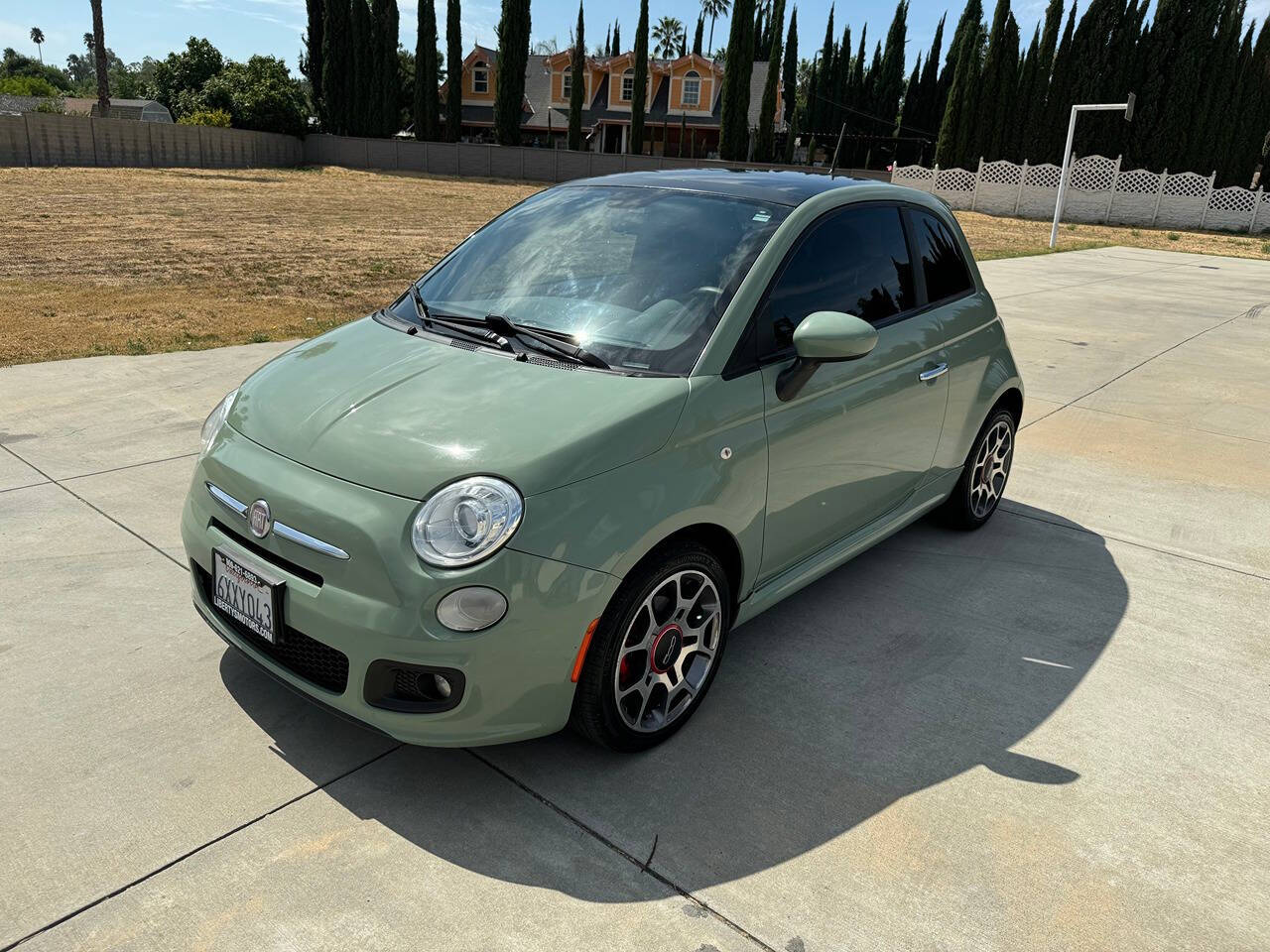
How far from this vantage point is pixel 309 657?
9.06 feet

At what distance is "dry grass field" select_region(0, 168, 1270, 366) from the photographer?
9.41 m

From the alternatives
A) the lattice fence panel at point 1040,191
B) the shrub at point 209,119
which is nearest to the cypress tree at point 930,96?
the lattice fence panel at point 1040,191

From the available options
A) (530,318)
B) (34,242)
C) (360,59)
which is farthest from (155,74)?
(530,318)

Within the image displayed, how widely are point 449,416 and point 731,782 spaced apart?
1405 millimetres

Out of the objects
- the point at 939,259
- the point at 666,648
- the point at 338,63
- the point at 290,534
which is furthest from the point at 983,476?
the point at 338,63

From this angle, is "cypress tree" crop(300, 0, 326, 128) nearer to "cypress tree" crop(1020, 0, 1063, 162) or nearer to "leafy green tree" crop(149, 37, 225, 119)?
"leafy green tree" crop(149, 37, 225, 119)

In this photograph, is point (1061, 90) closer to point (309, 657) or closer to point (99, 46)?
point (99, 46)

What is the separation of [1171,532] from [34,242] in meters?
16.5

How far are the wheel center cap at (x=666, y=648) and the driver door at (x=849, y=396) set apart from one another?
1.59 feet

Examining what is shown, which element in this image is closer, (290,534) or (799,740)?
(290,534)

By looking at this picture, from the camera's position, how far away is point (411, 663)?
2520 millimetres

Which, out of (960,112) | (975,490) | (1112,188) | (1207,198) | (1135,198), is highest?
(960,112)

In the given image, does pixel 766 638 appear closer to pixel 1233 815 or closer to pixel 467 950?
pixel 1233 815

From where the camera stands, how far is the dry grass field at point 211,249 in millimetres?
9406
